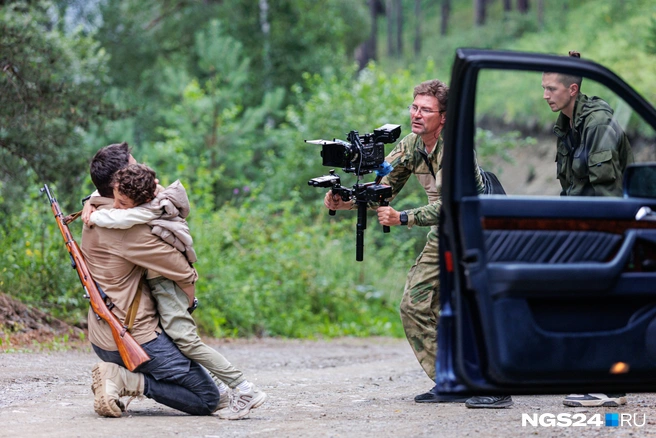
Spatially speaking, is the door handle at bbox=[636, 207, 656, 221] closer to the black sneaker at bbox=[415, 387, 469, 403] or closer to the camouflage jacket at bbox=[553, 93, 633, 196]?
the camouflage jacket at bbox=[553, 93, 633, 196]

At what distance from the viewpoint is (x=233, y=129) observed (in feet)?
53.6

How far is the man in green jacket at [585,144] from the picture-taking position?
5.04m

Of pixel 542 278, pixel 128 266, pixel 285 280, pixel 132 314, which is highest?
pixel 542 278

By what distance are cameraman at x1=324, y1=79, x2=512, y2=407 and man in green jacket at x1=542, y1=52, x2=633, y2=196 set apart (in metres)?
0.79

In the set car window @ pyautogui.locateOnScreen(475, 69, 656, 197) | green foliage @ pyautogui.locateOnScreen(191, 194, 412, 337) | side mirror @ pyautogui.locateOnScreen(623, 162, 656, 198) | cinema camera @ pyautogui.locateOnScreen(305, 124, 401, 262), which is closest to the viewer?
side mirror @ pyautogui.locateOnScreen(623, 162, 656, 198)

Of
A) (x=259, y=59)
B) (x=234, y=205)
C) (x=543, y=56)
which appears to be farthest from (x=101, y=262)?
(x=259, y=59)

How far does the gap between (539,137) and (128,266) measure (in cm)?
1361

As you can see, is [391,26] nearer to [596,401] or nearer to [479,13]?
[479,13]

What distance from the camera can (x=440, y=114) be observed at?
5.84 meters

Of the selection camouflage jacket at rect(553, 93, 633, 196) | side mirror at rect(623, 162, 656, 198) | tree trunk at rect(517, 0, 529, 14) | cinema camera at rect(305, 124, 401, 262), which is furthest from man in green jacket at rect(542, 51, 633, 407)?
tree trunk at rect(517, 0, 529, 14)

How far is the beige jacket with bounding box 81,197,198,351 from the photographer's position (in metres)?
5.06

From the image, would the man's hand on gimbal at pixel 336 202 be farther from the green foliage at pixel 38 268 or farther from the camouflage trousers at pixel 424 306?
the green foliage at pixel 38 268

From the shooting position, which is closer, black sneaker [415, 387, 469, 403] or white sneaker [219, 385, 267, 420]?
white sneaker [219, 385, 267, 420]
